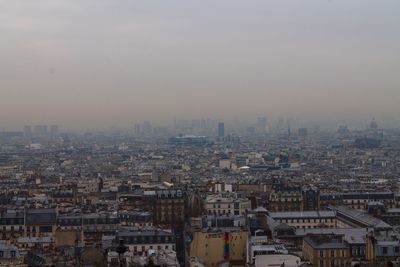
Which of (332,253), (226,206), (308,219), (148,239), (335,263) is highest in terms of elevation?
(332,253)

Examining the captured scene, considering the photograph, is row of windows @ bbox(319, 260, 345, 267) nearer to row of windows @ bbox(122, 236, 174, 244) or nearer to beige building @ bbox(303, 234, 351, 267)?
beige building @ bbox(303, 234, 351, 267)

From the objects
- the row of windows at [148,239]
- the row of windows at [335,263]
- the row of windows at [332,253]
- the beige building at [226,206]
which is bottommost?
the beige building at [226,206]

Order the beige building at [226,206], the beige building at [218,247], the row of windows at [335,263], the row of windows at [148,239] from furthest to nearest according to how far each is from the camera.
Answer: the beige building at [226,206], the row of windows at [148,239], the beige building at [218,247], the row of windows at [335,263]

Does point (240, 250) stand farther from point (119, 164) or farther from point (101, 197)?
point (119, 164)

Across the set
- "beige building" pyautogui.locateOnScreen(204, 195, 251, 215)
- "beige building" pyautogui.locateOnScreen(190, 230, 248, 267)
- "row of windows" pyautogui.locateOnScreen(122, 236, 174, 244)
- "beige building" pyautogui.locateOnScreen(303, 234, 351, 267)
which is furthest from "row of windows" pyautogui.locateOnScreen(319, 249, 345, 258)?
"beige building" pyautogui.locateOnScreen(204, 195, 251, 215)

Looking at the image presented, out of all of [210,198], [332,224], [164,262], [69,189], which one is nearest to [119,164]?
[69,189]

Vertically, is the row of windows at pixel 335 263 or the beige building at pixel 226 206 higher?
the row of windows at pixel 335 263

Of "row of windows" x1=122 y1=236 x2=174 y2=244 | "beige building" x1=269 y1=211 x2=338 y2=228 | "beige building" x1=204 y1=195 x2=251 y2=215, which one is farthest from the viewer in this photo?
"beige building" x1=204 y1=195 x2=251 y2=215

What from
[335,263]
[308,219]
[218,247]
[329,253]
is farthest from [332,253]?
[308,219]

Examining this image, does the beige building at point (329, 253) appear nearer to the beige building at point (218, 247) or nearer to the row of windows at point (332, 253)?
the row of windows at point (332, 253)

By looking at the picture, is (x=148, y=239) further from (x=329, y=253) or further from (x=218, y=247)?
(x=329, y=253)

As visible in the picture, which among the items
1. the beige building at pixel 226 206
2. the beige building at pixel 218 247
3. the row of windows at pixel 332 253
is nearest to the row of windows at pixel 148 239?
the beige building at pixel 218 247
